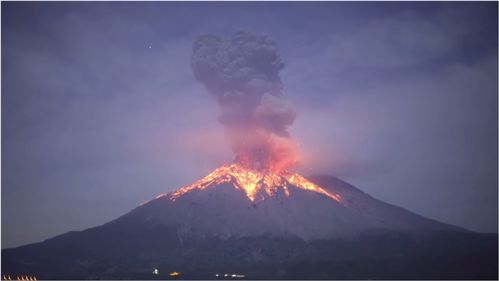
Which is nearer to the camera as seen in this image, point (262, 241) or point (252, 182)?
point (262, 241)

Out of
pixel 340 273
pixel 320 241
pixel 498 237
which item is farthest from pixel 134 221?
pixel 498 237

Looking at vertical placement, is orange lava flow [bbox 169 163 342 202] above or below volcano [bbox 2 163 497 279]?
above

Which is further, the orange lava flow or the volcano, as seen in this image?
the orange lava flow

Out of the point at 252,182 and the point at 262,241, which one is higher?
the point at 252,182

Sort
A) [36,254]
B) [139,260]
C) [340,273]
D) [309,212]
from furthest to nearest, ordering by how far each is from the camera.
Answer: [309,212] < [36,254] < [139,260] < [340,273]

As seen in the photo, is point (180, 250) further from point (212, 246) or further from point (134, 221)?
point (134, 221)
